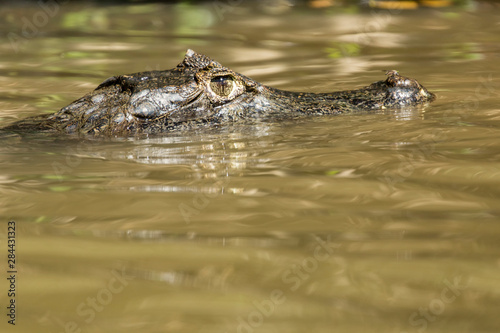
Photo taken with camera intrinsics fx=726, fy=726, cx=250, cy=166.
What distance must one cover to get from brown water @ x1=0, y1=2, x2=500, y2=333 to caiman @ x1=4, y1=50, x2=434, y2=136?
226 millimetres

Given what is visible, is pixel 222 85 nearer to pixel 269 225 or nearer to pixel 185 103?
pixel 185 103

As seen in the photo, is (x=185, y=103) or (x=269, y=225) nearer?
(x=269, y=225)

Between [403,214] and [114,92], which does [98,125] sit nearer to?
[114,92]

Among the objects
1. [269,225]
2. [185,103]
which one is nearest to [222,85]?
[185,103]

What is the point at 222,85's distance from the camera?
19.6 feet

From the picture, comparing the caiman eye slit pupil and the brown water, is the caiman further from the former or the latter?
the brown water

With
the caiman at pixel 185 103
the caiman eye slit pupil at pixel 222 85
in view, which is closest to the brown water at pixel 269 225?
the caiman at pixel 185 103

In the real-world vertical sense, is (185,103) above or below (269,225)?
above

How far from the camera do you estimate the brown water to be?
255cm

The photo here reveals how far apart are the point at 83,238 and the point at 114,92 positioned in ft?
9.36

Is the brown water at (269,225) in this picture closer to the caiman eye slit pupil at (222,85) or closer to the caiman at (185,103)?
the caiman at (185,103)

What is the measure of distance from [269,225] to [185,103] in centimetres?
275

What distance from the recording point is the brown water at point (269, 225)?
8.36 feet

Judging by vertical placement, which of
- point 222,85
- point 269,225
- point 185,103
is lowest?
point 269,225
